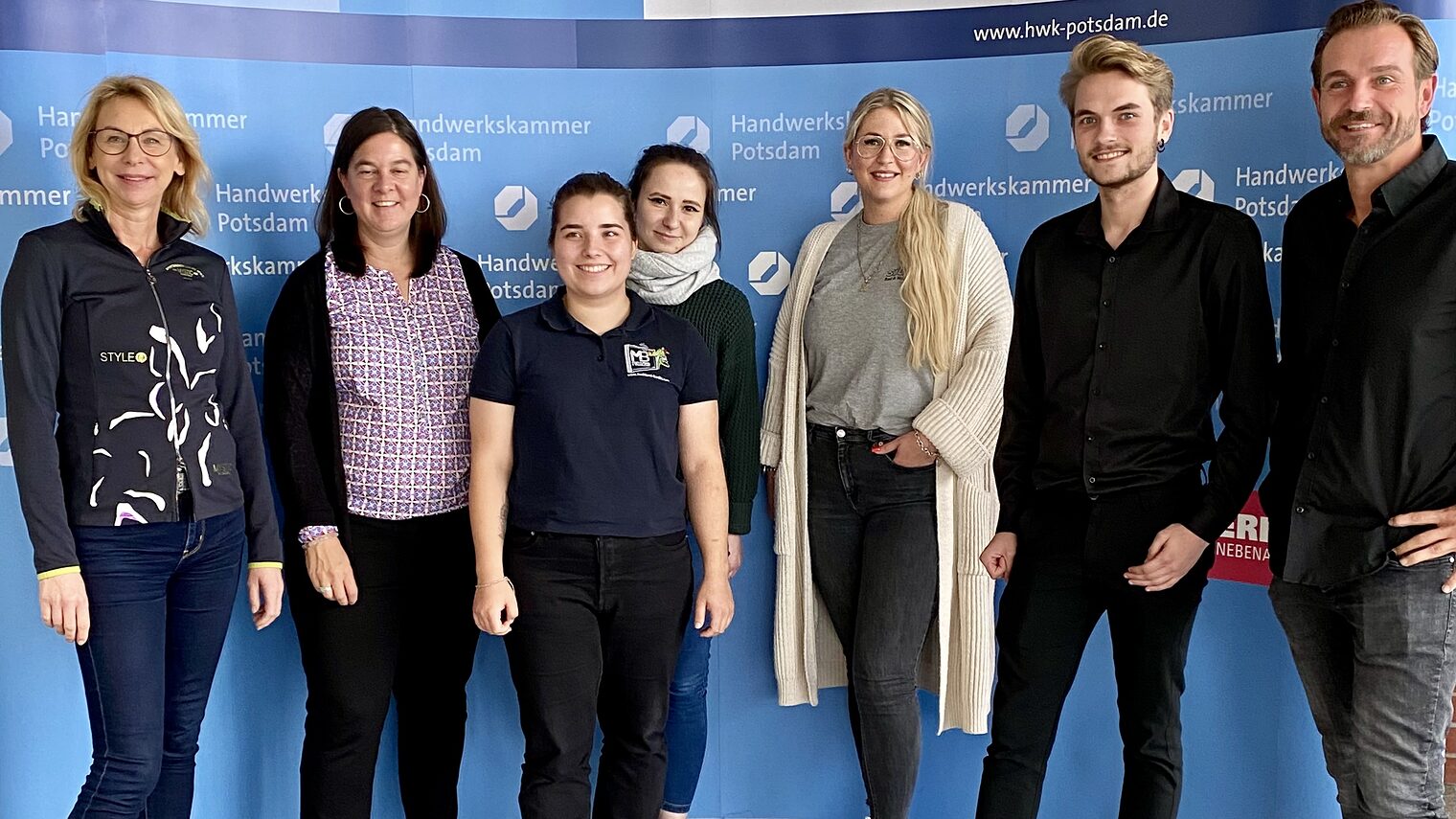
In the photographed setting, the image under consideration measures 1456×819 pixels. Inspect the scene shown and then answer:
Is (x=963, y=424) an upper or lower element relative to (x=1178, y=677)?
upper

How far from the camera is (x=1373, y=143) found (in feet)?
6.70

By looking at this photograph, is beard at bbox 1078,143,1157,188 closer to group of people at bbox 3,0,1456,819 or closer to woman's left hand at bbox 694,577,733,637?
group of people at bbox 3,0,1456,819

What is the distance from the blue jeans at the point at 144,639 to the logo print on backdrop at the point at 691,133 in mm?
1547

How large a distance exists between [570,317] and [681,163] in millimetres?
643

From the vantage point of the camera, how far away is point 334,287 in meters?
2.66

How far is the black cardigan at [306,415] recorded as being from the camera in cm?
261

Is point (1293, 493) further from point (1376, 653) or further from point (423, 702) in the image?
point (423, 702)

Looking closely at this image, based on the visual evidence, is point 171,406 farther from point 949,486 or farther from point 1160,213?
point 1160,213

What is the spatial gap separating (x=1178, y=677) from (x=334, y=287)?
6.50ft

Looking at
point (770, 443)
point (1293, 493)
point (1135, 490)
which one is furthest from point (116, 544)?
point (1293, 493)

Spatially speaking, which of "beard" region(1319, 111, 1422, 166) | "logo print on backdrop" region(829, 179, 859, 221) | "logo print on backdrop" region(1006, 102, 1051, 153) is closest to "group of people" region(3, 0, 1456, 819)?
"beard" region(1319, 111, 1422, 166)

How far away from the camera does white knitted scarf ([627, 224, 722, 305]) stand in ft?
9.48

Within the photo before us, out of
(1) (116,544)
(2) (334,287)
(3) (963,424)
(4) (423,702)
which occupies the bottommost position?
(4) (423,702)

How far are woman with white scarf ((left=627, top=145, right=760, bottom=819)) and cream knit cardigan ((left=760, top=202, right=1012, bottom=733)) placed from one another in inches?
4.1
